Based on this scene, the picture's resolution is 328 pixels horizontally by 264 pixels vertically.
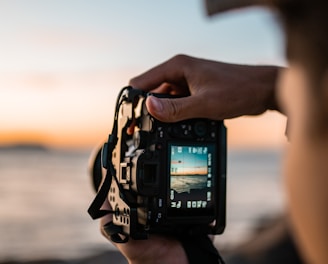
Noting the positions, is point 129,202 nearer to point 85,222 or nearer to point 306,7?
point 306,7

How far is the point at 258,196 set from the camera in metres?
23.5

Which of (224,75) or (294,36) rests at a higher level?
(294,36)

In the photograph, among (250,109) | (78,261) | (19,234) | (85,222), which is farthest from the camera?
(85,222)

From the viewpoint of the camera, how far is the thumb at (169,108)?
213cm

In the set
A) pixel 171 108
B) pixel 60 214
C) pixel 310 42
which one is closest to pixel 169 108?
pixel 171 108

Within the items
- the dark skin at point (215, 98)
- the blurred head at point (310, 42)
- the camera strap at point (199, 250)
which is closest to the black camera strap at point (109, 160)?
the dark skin at point (215, 98)

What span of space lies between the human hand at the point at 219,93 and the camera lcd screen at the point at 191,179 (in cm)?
10

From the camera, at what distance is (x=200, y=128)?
7.40ft

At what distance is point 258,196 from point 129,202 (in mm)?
21556

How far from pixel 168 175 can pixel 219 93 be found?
0.96 ft

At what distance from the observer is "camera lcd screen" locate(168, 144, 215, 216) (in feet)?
7.14

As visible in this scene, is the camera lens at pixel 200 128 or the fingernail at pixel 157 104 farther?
the camera lens at pixel 200 128

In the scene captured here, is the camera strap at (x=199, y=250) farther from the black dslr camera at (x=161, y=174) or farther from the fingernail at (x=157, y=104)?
the fingernail at (x=157, y=104)

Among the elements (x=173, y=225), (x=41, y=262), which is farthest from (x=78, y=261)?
(x=173, y=225)
